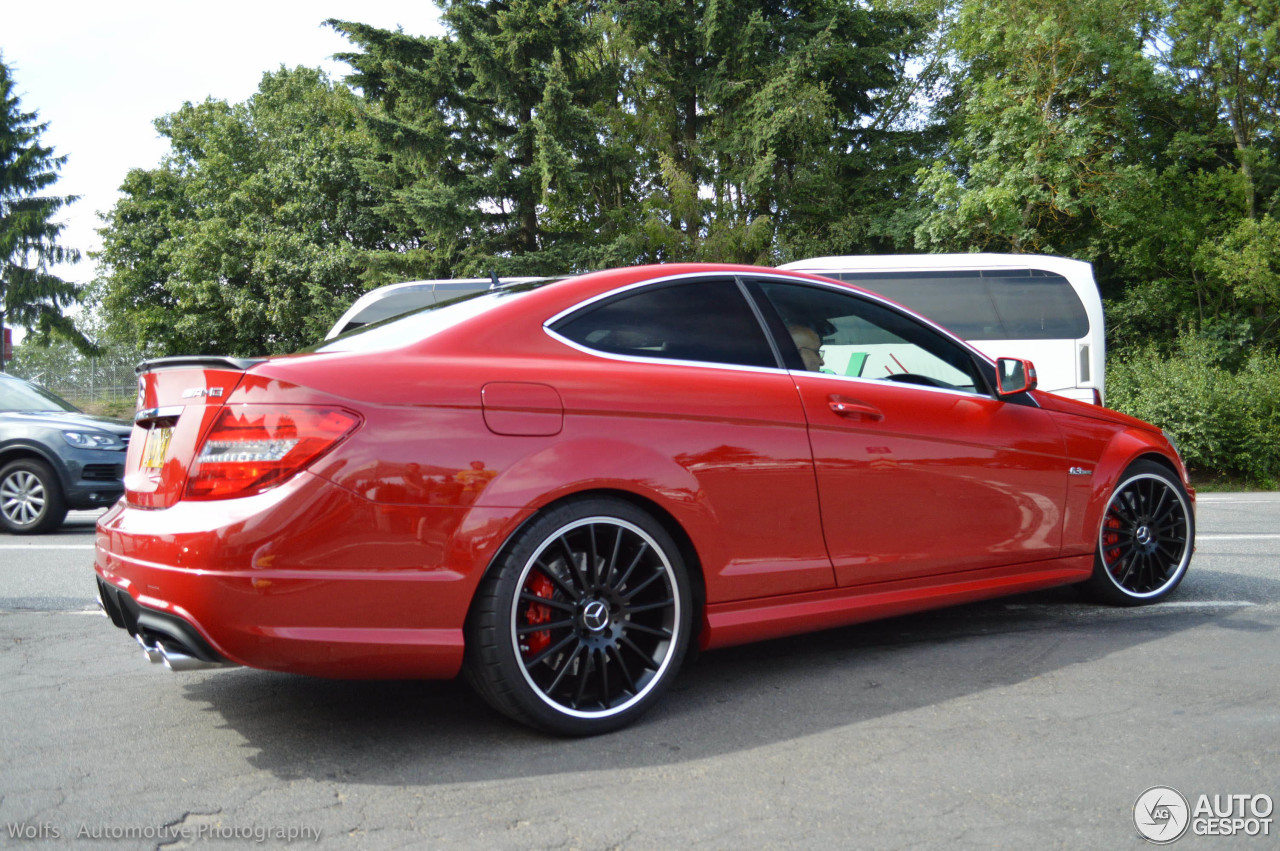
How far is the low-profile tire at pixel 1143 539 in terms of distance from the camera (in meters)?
4.92

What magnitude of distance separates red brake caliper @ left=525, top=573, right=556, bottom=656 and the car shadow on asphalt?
304 mm

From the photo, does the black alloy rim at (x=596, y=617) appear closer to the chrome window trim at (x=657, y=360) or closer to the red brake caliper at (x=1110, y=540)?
the chrome window trim at (x=657, y=360)

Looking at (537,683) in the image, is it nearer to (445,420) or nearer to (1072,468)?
(445,420)

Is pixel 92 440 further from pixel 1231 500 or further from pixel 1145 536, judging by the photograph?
pixel 1231 500

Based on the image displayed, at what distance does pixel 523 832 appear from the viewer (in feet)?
8.30

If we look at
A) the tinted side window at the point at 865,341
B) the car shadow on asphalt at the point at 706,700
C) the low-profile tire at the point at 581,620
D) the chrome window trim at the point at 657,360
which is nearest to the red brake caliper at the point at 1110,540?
the car shadow on asphalt at the point at 706,700

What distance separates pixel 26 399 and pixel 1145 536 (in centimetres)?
989

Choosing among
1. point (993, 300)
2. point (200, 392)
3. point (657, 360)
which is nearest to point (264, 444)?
point (200, 392)

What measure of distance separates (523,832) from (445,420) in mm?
1161

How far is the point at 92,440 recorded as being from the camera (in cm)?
944

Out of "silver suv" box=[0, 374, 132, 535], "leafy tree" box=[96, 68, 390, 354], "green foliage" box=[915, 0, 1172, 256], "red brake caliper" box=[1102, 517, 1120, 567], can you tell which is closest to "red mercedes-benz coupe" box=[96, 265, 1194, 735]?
"red brake caliper" box=[1102, 517, 1120, 567]

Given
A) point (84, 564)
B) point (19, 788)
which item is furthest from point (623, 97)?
point (19, 788)

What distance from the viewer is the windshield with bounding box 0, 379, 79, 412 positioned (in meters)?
9.84

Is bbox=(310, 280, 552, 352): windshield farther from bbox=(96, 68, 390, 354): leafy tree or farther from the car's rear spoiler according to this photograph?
bbox=(96, 68, 390, 354): leafy tree
